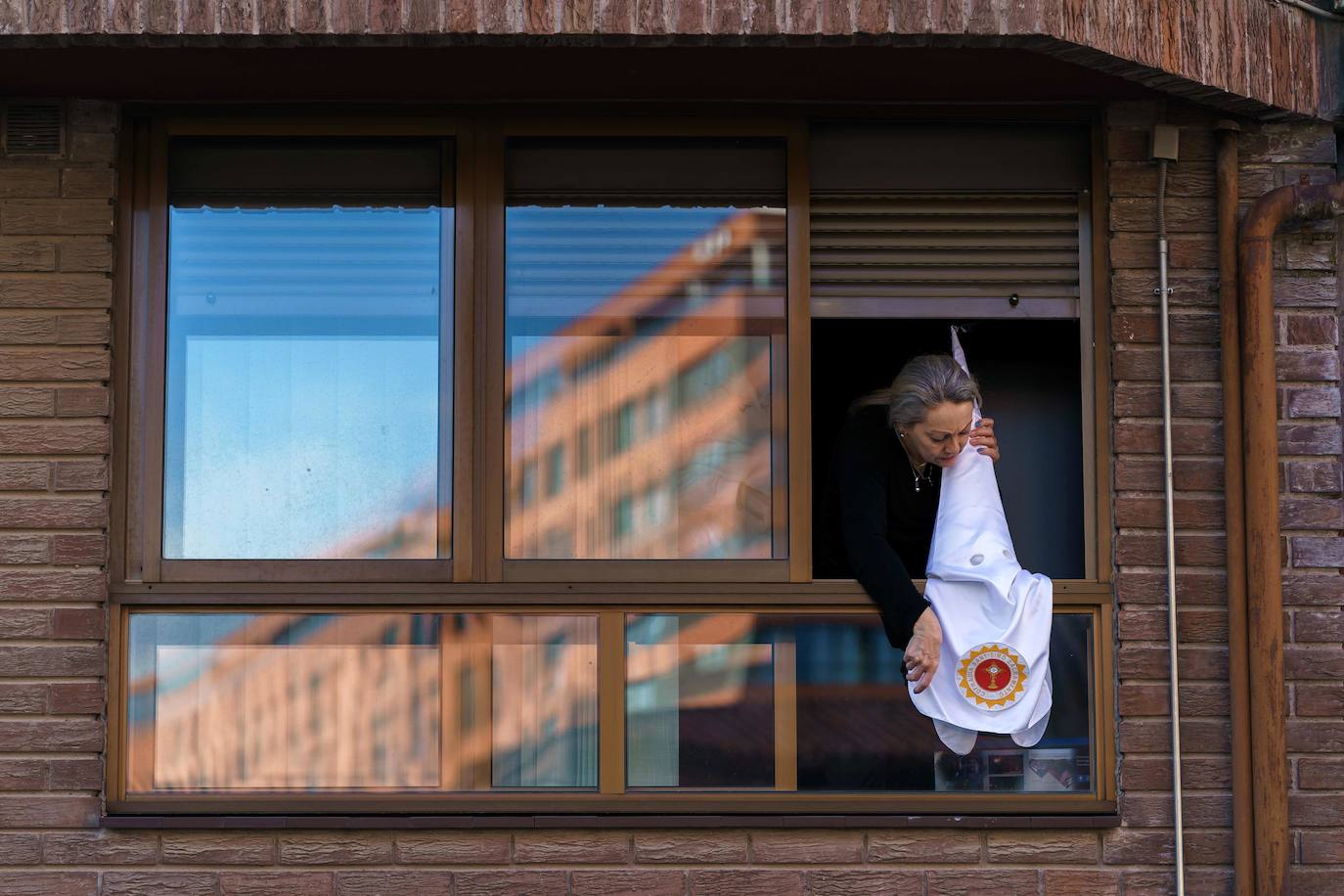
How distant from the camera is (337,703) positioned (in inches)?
196

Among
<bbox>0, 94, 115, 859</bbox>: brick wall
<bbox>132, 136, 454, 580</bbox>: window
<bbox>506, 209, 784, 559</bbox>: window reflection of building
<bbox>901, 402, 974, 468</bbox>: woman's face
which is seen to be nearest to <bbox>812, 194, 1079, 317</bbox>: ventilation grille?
<bbox>506, 209, 784, 559</bbox>: window reflection of building

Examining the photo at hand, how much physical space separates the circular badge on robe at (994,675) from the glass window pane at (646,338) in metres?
0.83

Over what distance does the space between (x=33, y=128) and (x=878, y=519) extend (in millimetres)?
3107

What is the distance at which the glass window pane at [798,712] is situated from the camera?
4.98m

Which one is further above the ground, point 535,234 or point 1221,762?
point 535,234

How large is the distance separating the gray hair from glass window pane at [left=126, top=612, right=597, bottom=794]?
4.75ft

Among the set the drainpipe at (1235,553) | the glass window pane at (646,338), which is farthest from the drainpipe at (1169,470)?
the glass window pane at (646,338)

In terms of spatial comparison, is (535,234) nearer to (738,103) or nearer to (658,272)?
(658,272)

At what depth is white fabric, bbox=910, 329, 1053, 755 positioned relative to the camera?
493 cm

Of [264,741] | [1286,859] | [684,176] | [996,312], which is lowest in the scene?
[1286,859]

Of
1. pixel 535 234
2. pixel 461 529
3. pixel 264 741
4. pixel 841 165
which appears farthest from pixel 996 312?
pixel 264 741

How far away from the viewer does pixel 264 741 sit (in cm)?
498

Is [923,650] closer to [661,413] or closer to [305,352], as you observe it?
[661,413]

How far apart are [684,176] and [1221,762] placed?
2634mm
